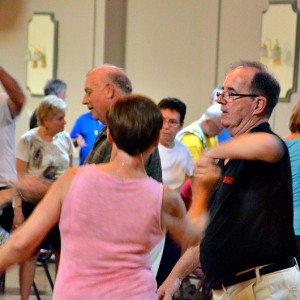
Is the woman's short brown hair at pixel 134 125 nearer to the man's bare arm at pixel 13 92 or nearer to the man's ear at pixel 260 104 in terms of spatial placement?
the man's ear at pixel 260 104

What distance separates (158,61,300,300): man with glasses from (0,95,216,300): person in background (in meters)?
0.50

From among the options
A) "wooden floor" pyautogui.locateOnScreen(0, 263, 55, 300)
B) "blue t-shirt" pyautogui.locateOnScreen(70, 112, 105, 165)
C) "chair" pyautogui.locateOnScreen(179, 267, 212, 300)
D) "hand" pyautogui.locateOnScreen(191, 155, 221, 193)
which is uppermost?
"hand" pyautogui.locateOnScreen(191, 155, 221, 193)

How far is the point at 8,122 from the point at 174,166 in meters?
1.17

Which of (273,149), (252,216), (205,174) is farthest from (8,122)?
(205,174)

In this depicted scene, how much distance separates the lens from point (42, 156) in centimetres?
668

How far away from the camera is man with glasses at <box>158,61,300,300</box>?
319 centimetres

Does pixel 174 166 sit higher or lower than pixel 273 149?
lower

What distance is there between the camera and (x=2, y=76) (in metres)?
5.56

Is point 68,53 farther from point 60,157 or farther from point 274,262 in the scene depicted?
point 274,262

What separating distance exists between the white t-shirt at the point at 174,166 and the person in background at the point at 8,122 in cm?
101

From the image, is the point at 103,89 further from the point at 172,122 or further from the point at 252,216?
the point at 172,122

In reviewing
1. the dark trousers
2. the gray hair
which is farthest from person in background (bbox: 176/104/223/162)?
the dark trousers

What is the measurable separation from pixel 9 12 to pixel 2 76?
5.83 meters

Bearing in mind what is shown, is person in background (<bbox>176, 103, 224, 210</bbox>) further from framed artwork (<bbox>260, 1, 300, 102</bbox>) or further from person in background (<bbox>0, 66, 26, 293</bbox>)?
framed artwork (<bbox>260, 1, 300, 102</bbox>)
